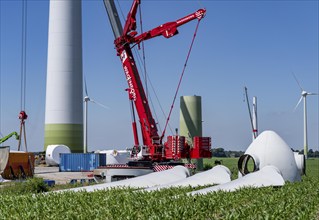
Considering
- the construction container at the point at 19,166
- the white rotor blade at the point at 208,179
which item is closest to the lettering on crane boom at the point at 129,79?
the construction container at the point at 19,166

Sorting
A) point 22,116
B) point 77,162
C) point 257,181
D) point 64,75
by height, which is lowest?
point 77,162

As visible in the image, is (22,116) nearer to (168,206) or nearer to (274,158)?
(274,158)

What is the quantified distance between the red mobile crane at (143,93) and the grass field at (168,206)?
58.2ft

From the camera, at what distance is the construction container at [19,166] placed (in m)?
37.8

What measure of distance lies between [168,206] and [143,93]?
82.1 ft

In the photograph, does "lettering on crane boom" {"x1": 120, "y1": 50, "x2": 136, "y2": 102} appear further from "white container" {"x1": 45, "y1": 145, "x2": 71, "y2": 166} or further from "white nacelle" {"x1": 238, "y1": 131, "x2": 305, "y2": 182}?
"white container" {"x1": 45, "y1": 145, "x2": 71, "y2": 166}

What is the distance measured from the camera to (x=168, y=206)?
12.2 m

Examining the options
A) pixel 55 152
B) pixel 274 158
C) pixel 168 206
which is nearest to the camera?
pixel 168 206

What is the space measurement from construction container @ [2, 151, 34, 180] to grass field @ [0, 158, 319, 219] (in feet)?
75.1

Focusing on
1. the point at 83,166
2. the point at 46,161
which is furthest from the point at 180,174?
the point at 46,161

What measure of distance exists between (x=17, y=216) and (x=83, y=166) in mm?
39235

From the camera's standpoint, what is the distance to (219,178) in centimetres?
2189

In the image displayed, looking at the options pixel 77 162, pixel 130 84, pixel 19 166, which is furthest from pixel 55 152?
pixel 130 84

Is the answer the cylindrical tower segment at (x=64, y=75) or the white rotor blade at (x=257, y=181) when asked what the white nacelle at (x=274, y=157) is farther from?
the cylindrical tower segment at (x=64, y=75)
